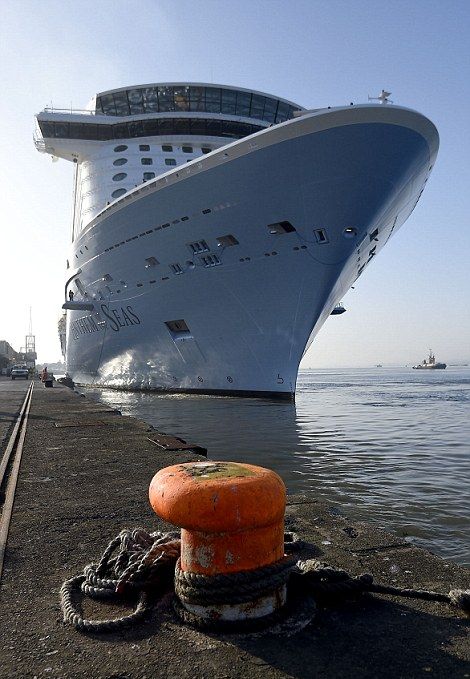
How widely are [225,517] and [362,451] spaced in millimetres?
9142

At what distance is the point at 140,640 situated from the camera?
7.66 ft

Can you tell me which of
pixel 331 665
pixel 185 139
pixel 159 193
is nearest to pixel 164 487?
pixel 331 665

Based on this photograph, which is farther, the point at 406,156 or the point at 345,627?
the point at 406,156

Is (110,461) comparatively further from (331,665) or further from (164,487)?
(331,665)

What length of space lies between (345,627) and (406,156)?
55.4ft

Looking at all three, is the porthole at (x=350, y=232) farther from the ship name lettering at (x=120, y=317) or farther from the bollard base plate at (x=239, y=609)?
the bollard base plate at (x=239, y=609)

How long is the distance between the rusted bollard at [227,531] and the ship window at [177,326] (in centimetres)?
1788

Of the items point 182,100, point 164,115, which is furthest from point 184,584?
point 182,100

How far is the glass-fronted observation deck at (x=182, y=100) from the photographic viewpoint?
28.5 m

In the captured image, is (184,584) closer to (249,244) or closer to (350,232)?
(249,244)

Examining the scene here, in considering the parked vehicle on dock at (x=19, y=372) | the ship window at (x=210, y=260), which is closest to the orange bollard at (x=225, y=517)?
the ship window at (x=210, y=260)

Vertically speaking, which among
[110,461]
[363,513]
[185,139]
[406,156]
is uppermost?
[185,139]

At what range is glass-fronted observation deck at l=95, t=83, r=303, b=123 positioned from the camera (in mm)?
28500

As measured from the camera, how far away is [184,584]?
100.0 inches
